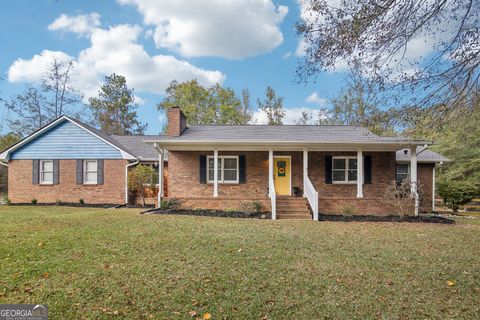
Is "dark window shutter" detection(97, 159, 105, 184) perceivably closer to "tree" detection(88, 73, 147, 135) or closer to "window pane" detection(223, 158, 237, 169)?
"window pane" detection(223, 158, 237, 169)

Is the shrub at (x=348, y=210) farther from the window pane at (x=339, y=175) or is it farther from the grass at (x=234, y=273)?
the grass at (x=234, y=273)

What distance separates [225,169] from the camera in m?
13.9

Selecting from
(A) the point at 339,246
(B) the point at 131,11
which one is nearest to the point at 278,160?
(A) the point at 339,246

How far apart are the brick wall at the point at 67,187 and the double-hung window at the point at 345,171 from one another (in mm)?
10749

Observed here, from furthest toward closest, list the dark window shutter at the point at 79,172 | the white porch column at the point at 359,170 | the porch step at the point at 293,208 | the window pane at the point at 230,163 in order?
the dark window shutter at the point at 79,172
the window pane at the point at 230,163
the white porch column at the point at 359,170
the porch step at the point at 293,208

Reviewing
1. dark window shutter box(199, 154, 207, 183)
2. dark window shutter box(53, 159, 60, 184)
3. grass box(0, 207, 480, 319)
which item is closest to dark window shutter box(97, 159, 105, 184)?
dark window shutter box(53, 159, 60, 184)

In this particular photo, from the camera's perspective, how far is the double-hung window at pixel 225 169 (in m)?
13.8

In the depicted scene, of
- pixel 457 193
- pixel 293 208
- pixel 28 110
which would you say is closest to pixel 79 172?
pixel 293 208

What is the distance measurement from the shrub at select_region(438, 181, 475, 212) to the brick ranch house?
2.81 ft

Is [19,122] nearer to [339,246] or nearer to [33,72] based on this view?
[33,72]

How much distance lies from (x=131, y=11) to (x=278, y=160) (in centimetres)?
838

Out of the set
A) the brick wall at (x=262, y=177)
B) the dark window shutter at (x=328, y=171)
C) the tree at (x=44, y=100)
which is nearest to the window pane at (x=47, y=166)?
the brick wall at (x=262, y=177)

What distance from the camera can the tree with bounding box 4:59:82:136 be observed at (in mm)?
26000

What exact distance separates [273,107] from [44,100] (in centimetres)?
2160
